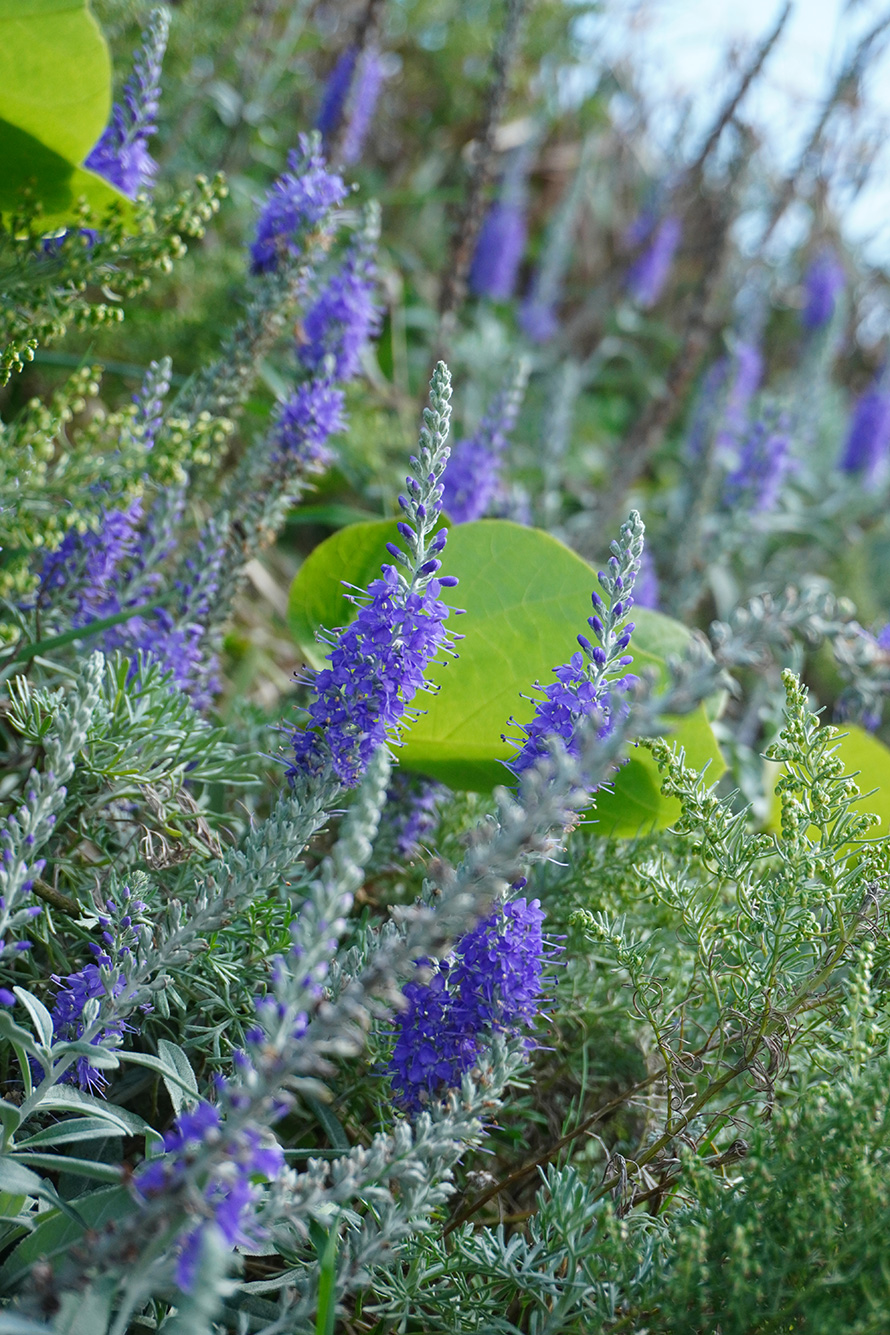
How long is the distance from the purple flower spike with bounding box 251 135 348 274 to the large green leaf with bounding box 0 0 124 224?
14.2 inches

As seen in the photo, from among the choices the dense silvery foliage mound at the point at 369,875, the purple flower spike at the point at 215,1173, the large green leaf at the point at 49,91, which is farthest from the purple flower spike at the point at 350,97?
the purple flower spike at the point at 215,1173

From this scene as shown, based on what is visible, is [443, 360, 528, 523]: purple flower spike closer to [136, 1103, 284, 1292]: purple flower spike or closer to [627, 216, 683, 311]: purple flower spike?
[136, 1103, 284, 1292]: purple flower spike

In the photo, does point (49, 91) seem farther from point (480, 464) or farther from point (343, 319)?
point (480, 464)

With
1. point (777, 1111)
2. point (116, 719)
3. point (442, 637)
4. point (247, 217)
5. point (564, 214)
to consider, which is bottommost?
point (777, 1111)

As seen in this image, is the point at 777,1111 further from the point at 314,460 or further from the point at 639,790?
the point at 314,460

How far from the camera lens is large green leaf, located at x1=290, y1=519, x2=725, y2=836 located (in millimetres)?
1591

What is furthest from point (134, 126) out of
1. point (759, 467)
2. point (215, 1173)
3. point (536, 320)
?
point (536, 320)

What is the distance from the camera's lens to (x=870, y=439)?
4828mm

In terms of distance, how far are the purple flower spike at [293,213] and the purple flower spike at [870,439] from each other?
364cm

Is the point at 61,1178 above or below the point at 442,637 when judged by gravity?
below

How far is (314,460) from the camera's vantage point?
6.23ft

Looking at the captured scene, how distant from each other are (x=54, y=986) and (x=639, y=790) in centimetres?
91

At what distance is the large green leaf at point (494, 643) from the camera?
1591 mm

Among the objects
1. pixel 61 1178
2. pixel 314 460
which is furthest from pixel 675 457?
pixel 61 1178
